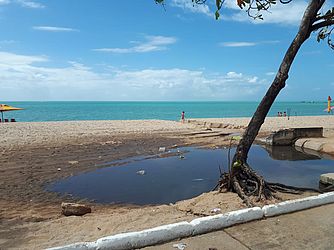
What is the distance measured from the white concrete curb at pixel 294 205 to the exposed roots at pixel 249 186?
1.50m

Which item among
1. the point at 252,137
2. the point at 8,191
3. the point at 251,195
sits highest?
the point at 252,137

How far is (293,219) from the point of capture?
4344mm

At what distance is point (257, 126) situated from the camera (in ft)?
22.8

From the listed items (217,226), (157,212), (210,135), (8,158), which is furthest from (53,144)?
(217,226)

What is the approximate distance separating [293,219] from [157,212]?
2830 mm

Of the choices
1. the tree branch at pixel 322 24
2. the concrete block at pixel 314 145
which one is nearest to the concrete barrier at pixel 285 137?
the concrete block at pixel 314 145

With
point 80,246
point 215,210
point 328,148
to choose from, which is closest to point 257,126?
point 215,210

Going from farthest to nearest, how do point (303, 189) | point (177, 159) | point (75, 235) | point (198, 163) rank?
point (177, 159), point (198, 163), point (303, 189), point (75, 235)

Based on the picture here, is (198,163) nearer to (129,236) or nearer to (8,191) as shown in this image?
(8,191)

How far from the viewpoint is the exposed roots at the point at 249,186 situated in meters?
6.48

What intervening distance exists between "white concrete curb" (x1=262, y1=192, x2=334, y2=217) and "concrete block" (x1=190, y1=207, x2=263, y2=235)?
0.16 metres

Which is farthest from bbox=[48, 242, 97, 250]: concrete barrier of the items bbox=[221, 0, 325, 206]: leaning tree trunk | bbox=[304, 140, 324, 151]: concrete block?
bbox=[304, 140, 324, 151]: concrete block

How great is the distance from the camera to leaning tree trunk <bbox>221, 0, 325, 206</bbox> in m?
6.45

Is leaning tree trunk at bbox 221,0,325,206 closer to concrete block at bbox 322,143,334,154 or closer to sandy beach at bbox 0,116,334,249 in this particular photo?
sandy beach at bbox 0,116,334,249
